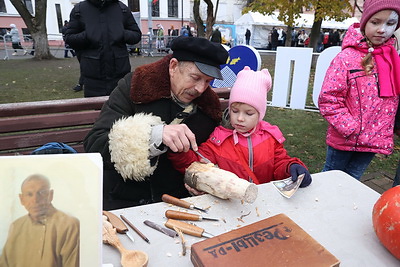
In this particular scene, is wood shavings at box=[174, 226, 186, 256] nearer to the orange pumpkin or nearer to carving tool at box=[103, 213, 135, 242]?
carving tool at box=[103, 213, 135, 242]

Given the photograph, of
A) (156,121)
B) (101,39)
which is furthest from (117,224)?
(101,39)

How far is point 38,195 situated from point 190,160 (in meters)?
0.93

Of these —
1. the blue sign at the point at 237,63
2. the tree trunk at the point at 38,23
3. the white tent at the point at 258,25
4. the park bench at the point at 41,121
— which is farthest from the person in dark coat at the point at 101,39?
the white tent at the point at 258,25

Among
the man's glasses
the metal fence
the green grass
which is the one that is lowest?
the green grass

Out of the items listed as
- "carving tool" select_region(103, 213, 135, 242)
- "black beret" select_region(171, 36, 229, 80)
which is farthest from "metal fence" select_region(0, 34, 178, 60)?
"carving tool" select_region(103, 213, 135, 242)

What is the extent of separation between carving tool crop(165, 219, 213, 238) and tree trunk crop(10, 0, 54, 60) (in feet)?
40.6

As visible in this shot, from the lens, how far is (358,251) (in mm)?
1072

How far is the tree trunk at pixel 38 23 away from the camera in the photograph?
11.1m

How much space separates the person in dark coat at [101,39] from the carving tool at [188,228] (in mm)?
2527

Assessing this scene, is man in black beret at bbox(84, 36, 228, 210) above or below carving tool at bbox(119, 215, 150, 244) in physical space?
above

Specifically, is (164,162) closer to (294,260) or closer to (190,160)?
(190,160)

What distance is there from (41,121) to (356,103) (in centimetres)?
218

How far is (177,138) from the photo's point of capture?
4.41 feet

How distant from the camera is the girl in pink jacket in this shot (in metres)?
2.03
